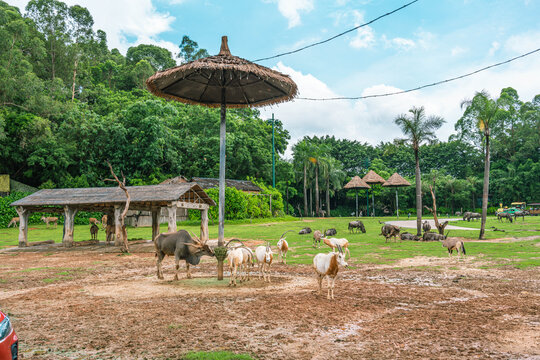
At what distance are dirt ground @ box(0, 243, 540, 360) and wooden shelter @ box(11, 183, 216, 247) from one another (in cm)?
745

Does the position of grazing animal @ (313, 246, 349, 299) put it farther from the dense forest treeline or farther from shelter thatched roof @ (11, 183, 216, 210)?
the dense forest treeline

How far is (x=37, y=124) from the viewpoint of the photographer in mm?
40000

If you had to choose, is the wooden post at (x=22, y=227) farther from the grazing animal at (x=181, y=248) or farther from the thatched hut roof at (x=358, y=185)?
the thatched hut roof at (x=358, y=185)

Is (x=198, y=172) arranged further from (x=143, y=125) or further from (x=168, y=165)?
(x=143, y=125)

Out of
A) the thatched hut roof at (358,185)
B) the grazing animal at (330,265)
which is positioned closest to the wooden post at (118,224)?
the grazing animal at (330,265)

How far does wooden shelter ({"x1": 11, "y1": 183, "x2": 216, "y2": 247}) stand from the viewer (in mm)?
19350

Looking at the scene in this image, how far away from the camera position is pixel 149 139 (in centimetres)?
4469

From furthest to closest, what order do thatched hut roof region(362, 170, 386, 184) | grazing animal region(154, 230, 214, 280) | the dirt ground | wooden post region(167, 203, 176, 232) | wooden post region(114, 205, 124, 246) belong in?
thatched hut roof region(362, 170, 386, 184) < wooden post region(114, 205, 124, 246) < wooden post region(167, 203, 176, 232) < grazing animal region(154, 230, 214, 280) < the dirt ground

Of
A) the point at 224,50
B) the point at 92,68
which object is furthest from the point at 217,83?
the point at 92,68

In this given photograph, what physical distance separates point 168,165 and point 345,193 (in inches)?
1245

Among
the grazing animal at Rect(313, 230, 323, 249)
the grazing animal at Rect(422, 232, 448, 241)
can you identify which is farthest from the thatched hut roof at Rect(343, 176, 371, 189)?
the grazing animal at Rect(313, 230, 323, 249)

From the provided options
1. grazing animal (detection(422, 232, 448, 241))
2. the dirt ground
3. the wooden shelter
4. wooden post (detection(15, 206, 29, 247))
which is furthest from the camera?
grazing animal (detection(422, 232, 448, 241))

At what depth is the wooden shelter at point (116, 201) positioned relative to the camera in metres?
19.4

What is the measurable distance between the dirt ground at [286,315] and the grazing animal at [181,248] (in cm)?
59
